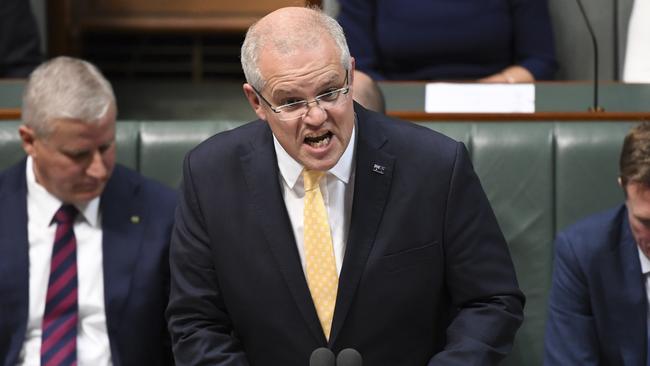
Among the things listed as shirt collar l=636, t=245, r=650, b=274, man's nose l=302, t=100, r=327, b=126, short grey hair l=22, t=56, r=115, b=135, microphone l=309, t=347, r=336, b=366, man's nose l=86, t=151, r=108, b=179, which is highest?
man's nose l=302, t=100, r=327, b=126

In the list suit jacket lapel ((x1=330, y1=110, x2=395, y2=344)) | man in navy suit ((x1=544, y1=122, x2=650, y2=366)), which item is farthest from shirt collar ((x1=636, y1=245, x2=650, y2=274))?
suit jacket lapel ((x1=330, y1=110, x2=395, y2=344))

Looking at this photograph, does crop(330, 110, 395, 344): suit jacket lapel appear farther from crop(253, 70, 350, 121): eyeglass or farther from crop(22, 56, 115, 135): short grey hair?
crop(22, 56, 115, 135): short grey hair

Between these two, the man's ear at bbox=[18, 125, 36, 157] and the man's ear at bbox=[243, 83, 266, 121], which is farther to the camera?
the man's ear at bbox=[18, 125, 36, 157]

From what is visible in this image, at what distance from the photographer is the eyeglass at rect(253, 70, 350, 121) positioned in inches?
70.4

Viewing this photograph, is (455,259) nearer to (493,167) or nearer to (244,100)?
(493,167)

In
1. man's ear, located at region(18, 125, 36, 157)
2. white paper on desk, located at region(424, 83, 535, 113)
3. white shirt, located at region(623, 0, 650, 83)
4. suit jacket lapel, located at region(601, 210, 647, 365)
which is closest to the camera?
suit jacket lapel, located at region(601, 210, 647, 365)

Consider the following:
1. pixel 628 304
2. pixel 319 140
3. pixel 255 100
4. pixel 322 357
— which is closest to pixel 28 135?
pixel 255 100

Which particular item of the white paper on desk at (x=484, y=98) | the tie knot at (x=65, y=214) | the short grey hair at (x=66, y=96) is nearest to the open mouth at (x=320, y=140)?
the short grey hair at (x=66, y=96)

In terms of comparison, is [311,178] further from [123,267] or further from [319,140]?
[123,267]

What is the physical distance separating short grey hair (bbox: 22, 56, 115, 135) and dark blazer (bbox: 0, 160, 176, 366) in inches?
6.4

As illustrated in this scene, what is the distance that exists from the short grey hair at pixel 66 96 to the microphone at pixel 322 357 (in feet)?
2.62

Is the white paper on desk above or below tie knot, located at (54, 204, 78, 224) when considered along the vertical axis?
above

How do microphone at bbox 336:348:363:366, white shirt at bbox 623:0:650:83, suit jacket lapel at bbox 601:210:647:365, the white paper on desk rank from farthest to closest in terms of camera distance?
1. white shirt at bbox 623:0:650:83
2. the white paper on desk
3. suit jacket lapel at bbox 601:210:647:365
4. microphone at bbox 336:348:363:366

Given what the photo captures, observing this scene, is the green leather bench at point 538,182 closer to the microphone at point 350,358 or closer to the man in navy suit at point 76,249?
the man in navy suit at point 76,249
